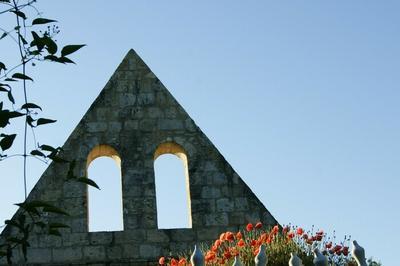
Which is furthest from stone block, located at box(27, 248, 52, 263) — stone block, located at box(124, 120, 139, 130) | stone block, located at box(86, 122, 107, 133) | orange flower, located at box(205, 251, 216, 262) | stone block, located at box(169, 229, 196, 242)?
orange flower, located at box(205, 251, 216, 262)

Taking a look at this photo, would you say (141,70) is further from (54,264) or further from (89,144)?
(54,264)

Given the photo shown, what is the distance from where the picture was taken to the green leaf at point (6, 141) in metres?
2.68

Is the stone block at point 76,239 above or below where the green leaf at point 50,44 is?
below

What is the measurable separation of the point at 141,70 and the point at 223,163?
1741mm

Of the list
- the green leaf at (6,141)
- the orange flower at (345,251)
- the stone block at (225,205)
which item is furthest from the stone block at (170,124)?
the green leaf at (6,141)

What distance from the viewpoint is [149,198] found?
28.5 ft

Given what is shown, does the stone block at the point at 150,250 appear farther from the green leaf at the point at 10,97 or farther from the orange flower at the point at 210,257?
the green leaf at the point at 10,97

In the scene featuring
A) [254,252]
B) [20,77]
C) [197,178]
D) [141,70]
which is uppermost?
[141,70]

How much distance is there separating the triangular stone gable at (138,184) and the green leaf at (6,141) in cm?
587

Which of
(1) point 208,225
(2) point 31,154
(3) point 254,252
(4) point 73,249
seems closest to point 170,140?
(1) point 208,225

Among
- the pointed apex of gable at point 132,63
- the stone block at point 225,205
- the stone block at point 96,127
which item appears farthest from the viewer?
the pointed apex of gable at point 132,63

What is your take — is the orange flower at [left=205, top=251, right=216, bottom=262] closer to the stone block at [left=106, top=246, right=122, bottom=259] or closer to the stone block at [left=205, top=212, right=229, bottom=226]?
the stone block at [left=205, top=212, right=229, bottom=226]

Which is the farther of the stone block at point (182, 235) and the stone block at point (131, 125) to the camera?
the stone block at point (131, 125)

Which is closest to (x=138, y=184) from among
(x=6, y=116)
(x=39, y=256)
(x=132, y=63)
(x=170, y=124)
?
(x=170, y=124)
